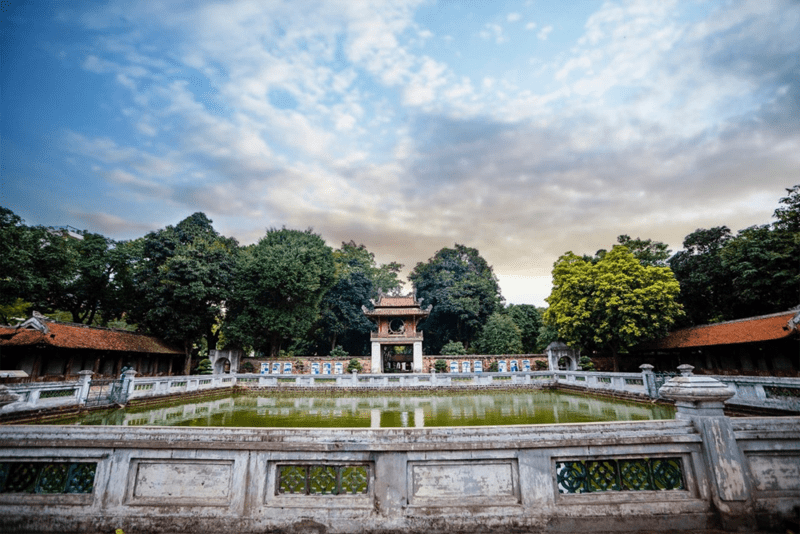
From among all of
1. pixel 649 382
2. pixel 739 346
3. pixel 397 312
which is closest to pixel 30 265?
pixel 397 312

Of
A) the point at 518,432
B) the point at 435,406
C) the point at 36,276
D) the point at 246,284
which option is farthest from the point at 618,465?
the point at 36,276

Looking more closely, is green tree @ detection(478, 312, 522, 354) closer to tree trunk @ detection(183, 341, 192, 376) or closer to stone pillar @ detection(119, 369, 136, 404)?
tree trunk @ detection(183, 341, 192, 376)

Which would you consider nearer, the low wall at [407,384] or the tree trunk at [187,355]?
the low wall at [407,384]

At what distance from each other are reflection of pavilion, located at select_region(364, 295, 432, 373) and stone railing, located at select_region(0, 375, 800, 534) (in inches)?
1040

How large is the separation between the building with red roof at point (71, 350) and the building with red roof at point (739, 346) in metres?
30.6

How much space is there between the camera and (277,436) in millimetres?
3301

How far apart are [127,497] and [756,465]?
5356 millimetres

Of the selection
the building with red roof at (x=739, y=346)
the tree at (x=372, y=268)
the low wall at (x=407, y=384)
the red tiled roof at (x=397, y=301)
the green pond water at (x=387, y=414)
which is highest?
the tree at (x=372, y=268)

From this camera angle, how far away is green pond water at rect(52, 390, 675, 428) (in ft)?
35.9

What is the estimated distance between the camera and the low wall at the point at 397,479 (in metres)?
3.09

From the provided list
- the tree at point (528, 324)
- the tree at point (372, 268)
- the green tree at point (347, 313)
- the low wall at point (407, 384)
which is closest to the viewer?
the low wall at point (407, 384)

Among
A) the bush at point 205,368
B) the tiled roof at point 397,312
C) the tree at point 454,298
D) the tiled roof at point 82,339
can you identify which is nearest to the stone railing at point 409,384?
the bush at point 205,368

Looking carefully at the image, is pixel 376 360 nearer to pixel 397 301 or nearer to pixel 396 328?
pixel 396 328

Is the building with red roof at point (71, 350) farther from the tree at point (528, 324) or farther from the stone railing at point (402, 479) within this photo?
the tree at point (528, 324)
